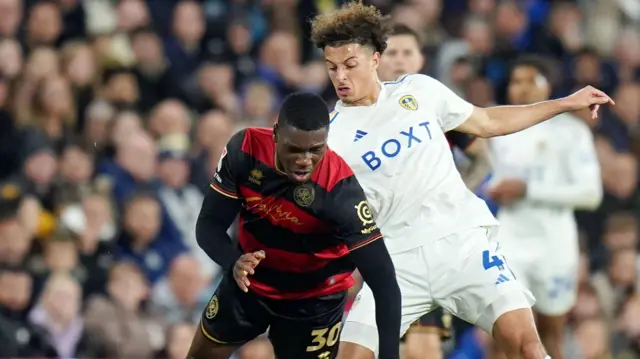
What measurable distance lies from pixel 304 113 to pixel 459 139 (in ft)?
5.33

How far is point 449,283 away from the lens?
251 inches

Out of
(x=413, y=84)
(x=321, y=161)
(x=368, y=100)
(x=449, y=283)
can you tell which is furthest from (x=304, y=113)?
(x=449, y=283)

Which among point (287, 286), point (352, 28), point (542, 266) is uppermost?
point (352, 28)

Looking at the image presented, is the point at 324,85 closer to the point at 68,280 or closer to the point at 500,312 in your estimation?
the point at 68,280

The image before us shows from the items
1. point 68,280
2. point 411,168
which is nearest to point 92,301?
point 68,280

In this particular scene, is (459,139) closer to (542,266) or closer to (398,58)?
(398,58)

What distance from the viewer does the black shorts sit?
6.29 m

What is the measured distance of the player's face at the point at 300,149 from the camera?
5.65 meters

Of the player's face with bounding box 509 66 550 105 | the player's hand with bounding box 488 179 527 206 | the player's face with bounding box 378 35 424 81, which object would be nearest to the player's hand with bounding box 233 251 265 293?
the player's face with bounding box 378 35 424 81

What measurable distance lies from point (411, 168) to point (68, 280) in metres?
3.44

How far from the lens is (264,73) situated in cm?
1184

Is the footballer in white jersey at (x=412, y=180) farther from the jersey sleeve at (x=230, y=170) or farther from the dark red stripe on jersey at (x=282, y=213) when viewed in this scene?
the jersey sleeve at (x=230, y=170)

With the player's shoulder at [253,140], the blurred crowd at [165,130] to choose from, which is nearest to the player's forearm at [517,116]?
the player's shoulder at [253,140]

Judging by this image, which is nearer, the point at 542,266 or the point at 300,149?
the point at 300,149
